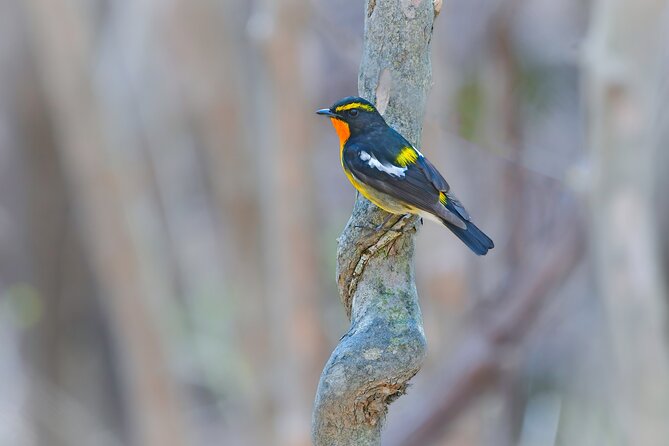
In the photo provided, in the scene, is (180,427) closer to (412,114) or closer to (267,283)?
(267,283)

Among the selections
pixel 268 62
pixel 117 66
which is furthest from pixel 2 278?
pixel 268 62

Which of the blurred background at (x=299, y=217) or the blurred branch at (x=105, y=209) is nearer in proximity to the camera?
the blurred background at (x=299, y=217)

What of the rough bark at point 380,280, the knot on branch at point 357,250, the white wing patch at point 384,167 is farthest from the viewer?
the white wing patch at point 384,167

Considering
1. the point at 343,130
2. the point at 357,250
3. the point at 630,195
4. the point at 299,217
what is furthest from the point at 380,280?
the point at 299,217

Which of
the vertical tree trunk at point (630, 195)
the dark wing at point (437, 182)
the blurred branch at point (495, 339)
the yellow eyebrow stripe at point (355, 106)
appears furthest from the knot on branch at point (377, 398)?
the blurred branch at point (495, 339)

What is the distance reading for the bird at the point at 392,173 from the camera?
292 cm

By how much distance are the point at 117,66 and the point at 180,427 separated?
275 cm

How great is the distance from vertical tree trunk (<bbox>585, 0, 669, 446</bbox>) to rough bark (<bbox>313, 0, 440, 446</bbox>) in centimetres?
221

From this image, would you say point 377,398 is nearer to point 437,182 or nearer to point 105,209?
point 437,182

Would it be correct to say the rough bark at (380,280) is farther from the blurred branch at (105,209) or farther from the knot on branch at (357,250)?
the blurred branch at (105,209)

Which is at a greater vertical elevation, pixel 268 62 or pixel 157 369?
pixel 268 62

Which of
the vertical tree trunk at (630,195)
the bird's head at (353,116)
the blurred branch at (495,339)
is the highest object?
the bird's head at (353,116)

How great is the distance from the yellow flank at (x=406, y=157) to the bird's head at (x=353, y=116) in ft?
0.41

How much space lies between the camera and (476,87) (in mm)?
6453
